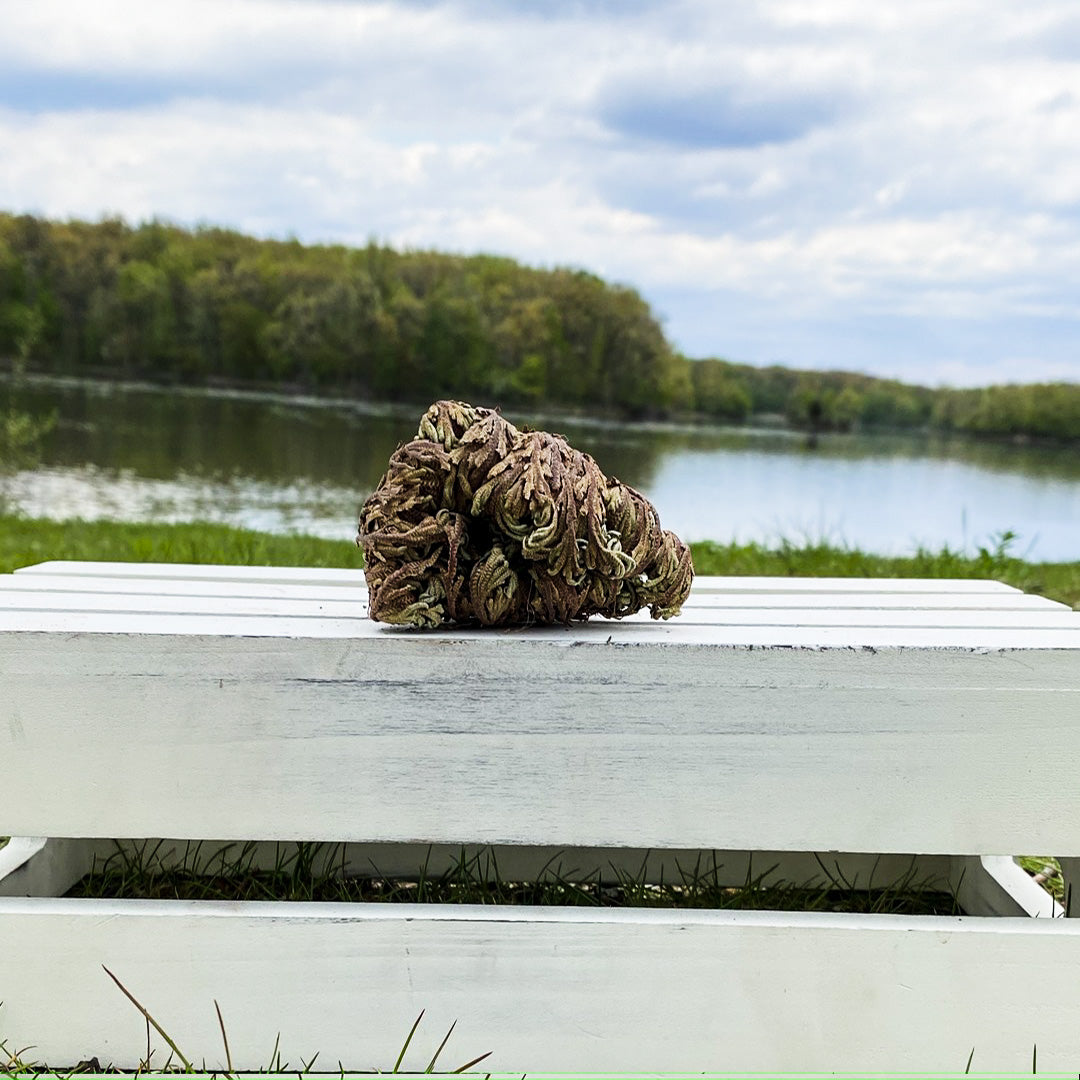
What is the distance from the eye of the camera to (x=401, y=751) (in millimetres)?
1251

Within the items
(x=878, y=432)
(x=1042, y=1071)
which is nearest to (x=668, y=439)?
(x=878, y=432)

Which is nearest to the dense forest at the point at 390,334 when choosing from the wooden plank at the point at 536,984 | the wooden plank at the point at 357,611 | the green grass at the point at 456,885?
the green grass at the point at 456,885

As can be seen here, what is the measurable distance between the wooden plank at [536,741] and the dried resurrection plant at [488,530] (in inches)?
2.6

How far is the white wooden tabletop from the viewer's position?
1270 mm

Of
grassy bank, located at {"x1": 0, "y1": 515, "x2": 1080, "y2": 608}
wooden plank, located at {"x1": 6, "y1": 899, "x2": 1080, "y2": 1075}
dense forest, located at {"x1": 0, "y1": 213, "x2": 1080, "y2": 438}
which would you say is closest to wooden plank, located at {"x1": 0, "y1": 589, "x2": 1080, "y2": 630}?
wooden plank, located at {"x1": 6, "y1": 899, "x2": 1080, "y2": 1075}

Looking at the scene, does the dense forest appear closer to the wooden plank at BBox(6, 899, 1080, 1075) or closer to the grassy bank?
the grassy bank

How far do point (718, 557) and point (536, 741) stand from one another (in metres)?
3.33

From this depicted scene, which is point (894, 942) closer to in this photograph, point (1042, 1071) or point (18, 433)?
point (1042, 1071)

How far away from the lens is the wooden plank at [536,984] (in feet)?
4.20

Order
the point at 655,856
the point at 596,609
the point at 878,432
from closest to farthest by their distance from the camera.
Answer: the point at 596,609, the point at 655,856, the point at 878,432

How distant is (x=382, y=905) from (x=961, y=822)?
75 centimetres

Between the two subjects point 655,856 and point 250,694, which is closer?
point 250,694

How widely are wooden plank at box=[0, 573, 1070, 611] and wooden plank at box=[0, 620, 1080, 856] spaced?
26 cm

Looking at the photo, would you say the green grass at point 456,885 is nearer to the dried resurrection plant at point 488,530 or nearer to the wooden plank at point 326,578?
the wooden plank at point 326,578
